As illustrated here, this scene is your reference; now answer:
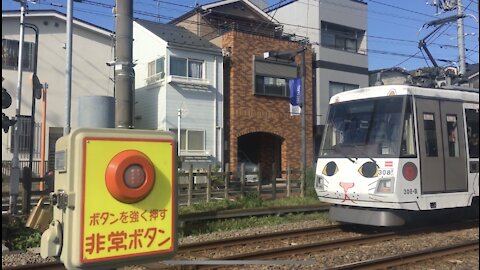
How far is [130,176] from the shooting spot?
375 cm

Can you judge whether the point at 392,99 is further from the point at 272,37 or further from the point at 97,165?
the point at 272,37

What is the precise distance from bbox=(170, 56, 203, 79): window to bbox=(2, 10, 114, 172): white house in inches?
140

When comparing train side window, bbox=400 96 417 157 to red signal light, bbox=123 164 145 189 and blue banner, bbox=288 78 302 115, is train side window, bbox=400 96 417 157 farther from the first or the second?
blue banner, bbox=288 78 302 115

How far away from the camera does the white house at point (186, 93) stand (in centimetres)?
2267

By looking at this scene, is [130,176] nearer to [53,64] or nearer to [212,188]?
[212,188]

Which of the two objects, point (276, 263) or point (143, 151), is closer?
point (143, 151)

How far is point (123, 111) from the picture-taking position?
20.1ft

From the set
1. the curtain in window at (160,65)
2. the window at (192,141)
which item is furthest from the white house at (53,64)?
the window at (192,141)

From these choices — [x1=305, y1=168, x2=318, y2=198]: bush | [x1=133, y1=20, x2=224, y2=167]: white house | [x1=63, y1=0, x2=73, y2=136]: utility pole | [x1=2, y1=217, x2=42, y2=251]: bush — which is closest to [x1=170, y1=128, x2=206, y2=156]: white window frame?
[x1=133, y1=20, x2=224, y2=167]: white house

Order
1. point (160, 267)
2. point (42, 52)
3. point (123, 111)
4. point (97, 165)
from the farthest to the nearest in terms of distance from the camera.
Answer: point (42, 52), point (160, 267), point (123, 111), point (97, 165)

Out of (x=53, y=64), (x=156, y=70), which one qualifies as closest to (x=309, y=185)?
(x=156, y=70)

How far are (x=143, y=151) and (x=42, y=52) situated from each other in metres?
20.5

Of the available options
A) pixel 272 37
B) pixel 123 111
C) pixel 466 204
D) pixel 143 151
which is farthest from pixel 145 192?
pixel 272 37

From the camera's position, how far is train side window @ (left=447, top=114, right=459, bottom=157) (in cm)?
992
